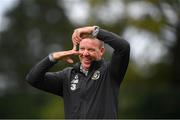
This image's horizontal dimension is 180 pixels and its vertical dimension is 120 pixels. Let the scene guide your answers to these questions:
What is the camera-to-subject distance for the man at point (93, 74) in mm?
8711

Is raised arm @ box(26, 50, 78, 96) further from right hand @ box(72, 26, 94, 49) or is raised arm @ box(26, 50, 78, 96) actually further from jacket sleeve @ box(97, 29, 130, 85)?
jacket sleeve @ box(97, 29, 130, 85)

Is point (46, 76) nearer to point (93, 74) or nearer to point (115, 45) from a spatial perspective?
point (93, 74)

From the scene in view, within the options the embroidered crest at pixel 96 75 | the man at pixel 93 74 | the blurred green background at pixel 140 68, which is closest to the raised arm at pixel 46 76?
the man at pixel 93 74

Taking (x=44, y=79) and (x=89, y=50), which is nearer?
(x=89, y=50)

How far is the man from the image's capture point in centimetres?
871

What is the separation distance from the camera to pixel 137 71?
36406 mm

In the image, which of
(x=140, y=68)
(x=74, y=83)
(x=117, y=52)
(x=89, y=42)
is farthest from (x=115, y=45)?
(x=140, y=68)

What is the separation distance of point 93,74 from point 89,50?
28cm

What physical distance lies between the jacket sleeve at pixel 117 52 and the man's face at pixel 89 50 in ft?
0.35

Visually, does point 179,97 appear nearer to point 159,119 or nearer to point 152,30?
point 159,119

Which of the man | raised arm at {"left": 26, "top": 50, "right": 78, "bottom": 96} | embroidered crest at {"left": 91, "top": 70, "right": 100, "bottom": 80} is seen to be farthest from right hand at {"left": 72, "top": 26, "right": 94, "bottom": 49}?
embroidered crest at {"left": 91, "top": 70, "right": 100, "bottom": 80}

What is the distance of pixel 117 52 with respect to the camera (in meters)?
8.76

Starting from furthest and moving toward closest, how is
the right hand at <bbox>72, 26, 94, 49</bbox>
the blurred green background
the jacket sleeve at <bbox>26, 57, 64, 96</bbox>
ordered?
1. the blurred green background
2. the jacket sleeve at <bbox>26, 57, 64, 96</bbox>
3. the right hand at <bbox>72, 26, 94, 49</bbox>

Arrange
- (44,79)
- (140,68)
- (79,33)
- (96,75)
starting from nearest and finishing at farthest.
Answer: (79,33), (96,75), (44,79), (140,68)
